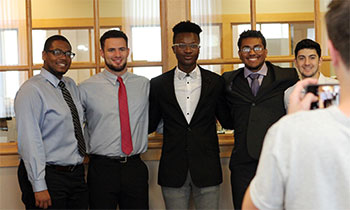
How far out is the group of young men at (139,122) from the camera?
2438 millimetres

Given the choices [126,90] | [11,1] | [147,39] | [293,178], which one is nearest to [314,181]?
→ [293,178]

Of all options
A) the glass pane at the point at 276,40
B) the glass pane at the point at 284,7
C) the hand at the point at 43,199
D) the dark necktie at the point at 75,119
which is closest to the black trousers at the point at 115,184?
the dark necktie at the point at 75,119

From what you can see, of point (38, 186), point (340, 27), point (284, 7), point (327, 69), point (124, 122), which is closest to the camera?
point (340, 27)

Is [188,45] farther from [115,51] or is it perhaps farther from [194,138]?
[194,138]

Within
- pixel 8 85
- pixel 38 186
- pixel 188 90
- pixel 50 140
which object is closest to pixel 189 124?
pixel 188 90

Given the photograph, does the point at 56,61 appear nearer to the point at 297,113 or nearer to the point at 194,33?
the point at 194,33

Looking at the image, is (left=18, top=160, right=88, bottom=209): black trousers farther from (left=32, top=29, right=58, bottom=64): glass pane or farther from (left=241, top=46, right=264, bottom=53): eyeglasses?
(left=241, top=46, right=264, bottom=53): eyeglasses

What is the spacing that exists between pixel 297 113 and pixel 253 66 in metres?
1.72

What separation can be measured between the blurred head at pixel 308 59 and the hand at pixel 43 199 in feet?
5.36

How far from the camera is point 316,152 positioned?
888mm

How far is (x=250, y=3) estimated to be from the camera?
305cm

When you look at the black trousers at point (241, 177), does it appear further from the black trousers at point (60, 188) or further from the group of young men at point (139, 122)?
the black trousers at point (60, 188)

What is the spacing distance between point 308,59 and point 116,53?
3.83ft

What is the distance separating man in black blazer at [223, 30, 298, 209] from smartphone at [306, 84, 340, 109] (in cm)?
154
